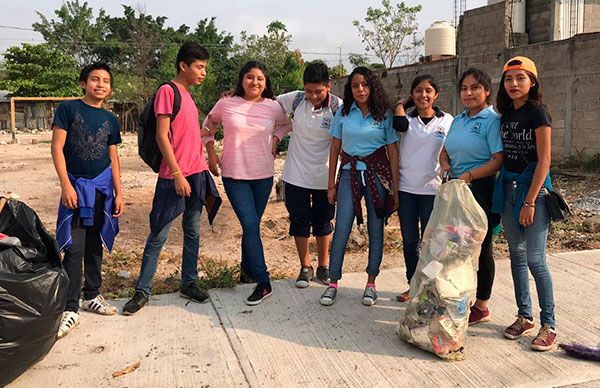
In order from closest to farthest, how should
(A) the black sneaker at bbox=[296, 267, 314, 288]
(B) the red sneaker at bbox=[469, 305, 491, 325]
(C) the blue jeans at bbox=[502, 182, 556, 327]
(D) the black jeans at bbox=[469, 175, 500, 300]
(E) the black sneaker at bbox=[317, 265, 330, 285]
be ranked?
(C) the blue jeans at bbox=[502, 182, 556, 327], (D) the black jeans at bbox=[469, 175, 500, 300], (B) the red sneaker at bbox=[469, 305, 491, 325], (A) the black sneaker at bbox=[296, 267, 314, 288], (E) the black sneaker at bbox=[317, 265, 330, 285]

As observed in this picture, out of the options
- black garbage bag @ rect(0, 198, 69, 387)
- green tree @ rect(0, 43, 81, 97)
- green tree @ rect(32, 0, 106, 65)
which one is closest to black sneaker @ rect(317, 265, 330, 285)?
black garbage bag @ rect(0, 198, 69, 387)

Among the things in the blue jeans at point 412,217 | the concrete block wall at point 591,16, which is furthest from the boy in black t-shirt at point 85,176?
the concrete block wall at point 591,16

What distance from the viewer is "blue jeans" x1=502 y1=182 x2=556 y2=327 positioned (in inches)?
122

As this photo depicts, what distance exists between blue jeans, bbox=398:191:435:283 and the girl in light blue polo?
318mm

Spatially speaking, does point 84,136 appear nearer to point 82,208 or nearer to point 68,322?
point 82,208

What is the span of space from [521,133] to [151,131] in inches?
92.7

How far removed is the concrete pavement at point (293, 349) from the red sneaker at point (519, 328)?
46 mm

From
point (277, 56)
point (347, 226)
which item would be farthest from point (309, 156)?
point (277, 56)

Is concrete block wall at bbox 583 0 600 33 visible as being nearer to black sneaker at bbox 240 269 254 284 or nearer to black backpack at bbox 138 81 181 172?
black sneaker at bbox 240 269 254 284

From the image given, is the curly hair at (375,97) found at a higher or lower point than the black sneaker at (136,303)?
higher

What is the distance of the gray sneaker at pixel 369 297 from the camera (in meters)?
3.85

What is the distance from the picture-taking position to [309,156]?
404 centimetres

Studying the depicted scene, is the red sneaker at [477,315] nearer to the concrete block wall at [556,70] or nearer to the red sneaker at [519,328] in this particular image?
the red sneaker at [519,328]

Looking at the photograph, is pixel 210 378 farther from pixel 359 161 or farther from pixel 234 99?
pixel 234 99
